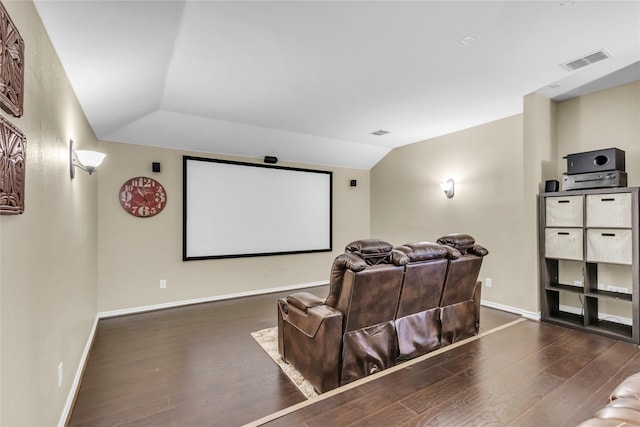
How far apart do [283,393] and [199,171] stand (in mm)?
3646

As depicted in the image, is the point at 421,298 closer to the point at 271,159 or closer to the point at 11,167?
the point at 11,167

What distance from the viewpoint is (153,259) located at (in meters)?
4.49

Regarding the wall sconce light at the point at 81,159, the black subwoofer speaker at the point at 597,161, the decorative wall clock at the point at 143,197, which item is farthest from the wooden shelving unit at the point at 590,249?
the decorative wall clock at the point at 143,197

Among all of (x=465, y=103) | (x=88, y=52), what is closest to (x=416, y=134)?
(x=465, y=103)

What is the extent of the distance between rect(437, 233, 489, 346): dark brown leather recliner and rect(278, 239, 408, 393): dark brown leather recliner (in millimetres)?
719

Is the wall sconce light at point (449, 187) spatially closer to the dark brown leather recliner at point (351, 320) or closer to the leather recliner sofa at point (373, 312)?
the leather recliner sofa at point (373, 312)

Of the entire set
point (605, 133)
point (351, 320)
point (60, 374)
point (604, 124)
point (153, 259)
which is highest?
point (604, 124)

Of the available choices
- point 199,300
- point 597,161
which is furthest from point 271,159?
point 597,161

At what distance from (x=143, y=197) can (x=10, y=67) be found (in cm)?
356

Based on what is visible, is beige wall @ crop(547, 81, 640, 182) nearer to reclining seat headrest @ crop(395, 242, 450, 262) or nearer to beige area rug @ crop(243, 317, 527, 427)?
beige area rug @ crop(243, 317, 527, 427)

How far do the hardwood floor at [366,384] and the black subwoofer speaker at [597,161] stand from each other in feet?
6.04

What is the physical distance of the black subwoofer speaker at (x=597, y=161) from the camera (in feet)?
10.9

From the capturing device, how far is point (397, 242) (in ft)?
20.1

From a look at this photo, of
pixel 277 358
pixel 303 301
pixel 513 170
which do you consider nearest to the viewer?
pixel 303 301
